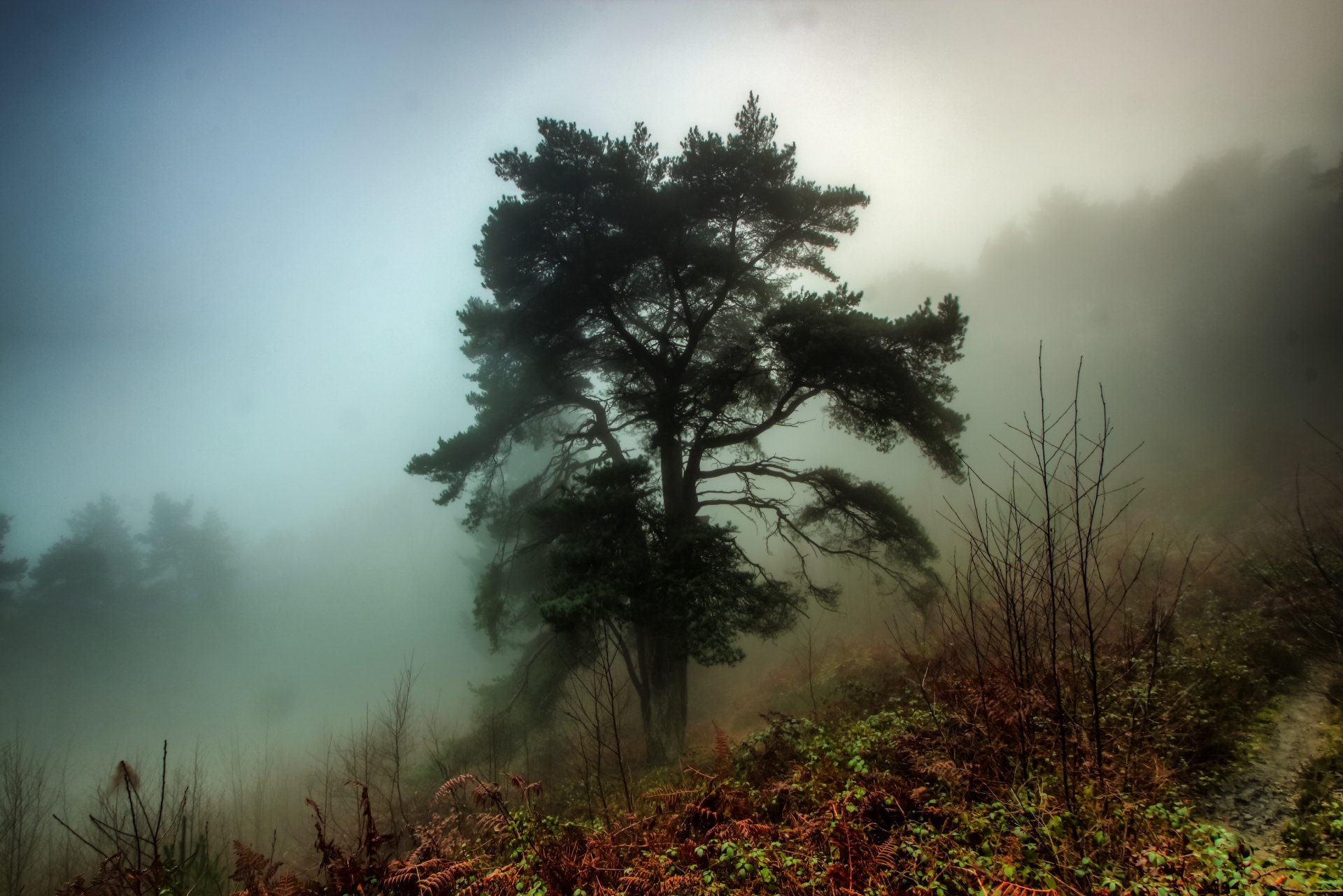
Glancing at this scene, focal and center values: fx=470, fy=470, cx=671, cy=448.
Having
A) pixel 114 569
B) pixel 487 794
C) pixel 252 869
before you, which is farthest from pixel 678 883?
pixel 114 569

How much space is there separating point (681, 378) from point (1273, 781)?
8.90m

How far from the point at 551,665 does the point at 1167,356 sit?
36205 mm

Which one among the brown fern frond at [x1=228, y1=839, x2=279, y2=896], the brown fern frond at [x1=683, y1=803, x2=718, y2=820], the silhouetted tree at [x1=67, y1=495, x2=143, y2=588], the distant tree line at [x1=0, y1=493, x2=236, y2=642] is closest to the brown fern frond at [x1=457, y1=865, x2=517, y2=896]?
the brown fern frond at [x1=683, y1=803, x2=718, y2=820]

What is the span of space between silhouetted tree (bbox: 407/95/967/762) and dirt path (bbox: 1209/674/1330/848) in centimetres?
467

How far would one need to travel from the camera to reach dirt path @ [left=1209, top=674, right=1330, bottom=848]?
12.2ft

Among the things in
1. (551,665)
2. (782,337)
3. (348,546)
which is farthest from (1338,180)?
(348,546)

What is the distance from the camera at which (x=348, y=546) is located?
306 ft

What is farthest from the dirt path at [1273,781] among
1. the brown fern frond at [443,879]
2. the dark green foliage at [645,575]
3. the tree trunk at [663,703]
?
the tree trunk at [663,703]

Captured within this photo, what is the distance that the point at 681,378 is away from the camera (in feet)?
32.8

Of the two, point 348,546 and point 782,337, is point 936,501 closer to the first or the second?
point 782,337

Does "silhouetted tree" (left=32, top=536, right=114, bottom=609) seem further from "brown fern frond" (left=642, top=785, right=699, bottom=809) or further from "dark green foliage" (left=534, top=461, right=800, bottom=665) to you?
"brown fern frond" (left=642, top=785, right=699, bottom=809)

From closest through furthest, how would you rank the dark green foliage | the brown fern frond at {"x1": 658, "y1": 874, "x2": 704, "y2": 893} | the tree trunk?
1. the brown fern frond at {"x1": 658, "y1": 874, "x2": 704, "y2": 893}
2. the dark green foliage
3. the tree trunk

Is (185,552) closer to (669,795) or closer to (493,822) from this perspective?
(493,822)

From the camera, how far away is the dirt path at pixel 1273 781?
3717mm
